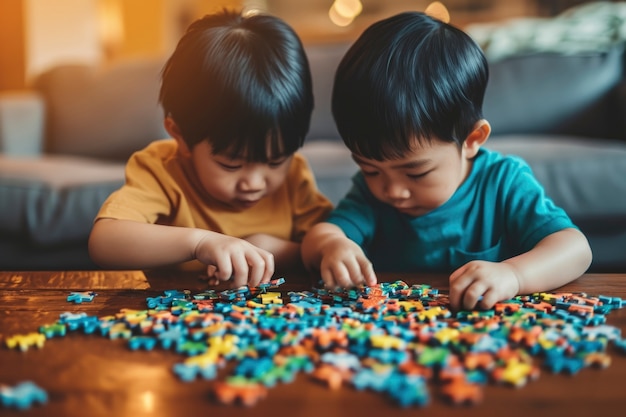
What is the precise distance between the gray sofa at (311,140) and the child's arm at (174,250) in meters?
0.75

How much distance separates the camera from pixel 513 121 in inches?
93.5

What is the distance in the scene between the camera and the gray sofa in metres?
1.77

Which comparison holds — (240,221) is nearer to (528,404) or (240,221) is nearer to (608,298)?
(608,298)

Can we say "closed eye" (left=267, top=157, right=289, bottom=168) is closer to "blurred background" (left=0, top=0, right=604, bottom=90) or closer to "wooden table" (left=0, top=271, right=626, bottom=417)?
"wooden table" (left=0, top=271, right=626, bottom=417)

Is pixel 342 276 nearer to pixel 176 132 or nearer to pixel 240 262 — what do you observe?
pixel 240 262

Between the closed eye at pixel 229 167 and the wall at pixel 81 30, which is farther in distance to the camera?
the wall at pixel 81 30

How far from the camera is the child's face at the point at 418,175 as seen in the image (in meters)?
1.02

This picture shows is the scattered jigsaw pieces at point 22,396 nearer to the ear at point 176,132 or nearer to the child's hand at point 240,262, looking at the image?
the child's hand at point 240,262

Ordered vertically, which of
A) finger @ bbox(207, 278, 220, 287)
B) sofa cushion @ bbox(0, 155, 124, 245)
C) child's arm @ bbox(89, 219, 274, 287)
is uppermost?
child's arm @ bbox(89, 219, 274, 287)

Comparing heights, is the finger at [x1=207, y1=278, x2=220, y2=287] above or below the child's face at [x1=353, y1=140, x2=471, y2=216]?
below

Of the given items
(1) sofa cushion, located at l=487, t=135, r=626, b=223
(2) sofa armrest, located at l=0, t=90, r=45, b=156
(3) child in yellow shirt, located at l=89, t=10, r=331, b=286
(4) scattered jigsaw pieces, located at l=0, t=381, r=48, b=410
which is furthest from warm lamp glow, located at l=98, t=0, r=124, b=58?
(4) scattered jigsaw pieces, located at l=0, t=381, r=48, b=410

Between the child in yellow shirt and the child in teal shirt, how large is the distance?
10 cm

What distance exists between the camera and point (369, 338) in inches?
26.6

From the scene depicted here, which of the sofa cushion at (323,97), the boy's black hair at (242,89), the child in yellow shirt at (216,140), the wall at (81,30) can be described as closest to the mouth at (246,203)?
the child in yellow shirt at (216,140)
